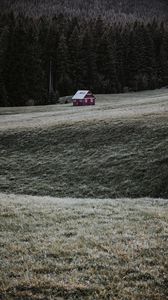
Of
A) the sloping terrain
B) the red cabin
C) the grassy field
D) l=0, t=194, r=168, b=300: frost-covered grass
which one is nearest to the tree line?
the red cabin

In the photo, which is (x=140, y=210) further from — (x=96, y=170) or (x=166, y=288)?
(x=96, y=170)

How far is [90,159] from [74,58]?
77.0 meters

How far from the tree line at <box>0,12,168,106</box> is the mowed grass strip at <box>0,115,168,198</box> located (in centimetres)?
4933

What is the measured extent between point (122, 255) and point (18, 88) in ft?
272

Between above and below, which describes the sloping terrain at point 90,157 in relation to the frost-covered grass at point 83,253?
below

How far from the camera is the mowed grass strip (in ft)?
86.2

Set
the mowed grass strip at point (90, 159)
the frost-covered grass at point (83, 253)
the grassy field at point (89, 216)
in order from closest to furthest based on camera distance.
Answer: the frost-covered grass at point (83, 253)
the grassy field at point (89, 216)
the mowed grass strip at point (90, 159)

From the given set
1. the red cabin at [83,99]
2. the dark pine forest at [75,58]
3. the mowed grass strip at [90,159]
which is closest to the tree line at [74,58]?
the dark pine forest at [75,58]

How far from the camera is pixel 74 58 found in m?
105

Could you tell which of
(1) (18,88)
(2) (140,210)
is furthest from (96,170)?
(1) (18,88)

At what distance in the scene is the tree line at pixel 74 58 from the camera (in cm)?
9256

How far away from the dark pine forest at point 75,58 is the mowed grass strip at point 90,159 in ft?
161

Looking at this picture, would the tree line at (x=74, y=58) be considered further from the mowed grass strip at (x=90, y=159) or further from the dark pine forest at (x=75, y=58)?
the mowed grass strip at (x=90, y=159)

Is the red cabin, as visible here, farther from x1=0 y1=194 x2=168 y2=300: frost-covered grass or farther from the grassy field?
x1=0 y1=194 x2=168 y2=300: frost-covered grass
